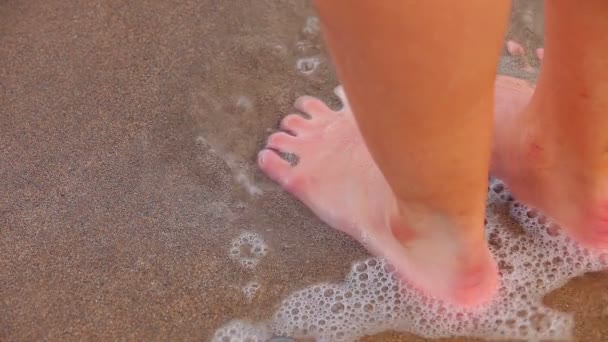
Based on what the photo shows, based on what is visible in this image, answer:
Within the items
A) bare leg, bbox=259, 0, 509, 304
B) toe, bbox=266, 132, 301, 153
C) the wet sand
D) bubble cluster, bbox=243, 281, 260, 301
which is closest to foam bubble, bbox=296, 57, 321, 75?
the wet sand

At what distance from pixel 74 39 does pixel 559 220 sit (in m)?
0.90

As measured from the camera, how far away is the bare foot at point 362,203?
928mm

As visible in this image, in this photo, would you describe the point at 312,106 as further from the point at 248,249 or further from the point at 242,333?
the point at 242,333

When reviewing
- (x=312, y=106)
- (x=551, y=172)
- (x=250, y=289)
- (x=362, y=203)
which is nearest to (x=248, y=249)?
(x=250, y=289)

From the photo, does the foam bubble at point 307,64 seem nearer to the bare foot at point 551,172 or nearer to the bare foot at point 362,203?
the bare foot at point 362,203

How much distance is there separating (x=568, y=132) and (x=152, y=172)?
0.63 metres

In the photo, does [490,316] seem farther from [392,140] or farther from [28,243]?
[28,243]

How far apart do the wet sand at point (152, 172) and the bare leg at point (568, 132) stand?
11 centimetres

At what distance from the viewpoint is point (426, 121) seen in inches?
26.7

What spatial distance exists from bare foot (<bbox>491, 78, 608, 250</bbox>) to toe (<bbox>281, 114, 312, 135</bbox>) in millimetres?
317

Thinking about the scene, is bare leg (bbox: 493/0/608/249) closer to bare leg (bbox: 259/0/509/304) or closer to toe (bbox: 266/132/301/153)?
bare leg (bbox: 259/0/509/304)

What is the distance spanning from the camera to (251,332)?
1.01m

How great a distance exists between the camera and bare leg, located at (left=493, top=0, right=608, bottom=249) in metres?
0.84

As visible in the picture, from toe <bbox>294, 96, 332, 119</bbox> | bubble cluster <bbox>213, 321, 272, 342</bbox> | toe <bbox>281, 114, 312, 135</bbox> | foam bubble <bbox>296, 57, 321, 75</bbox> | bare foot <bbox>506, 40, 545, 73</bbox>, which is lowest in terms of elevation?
bubble cluster <bbox>213, 321, 272, 342</bbox>
